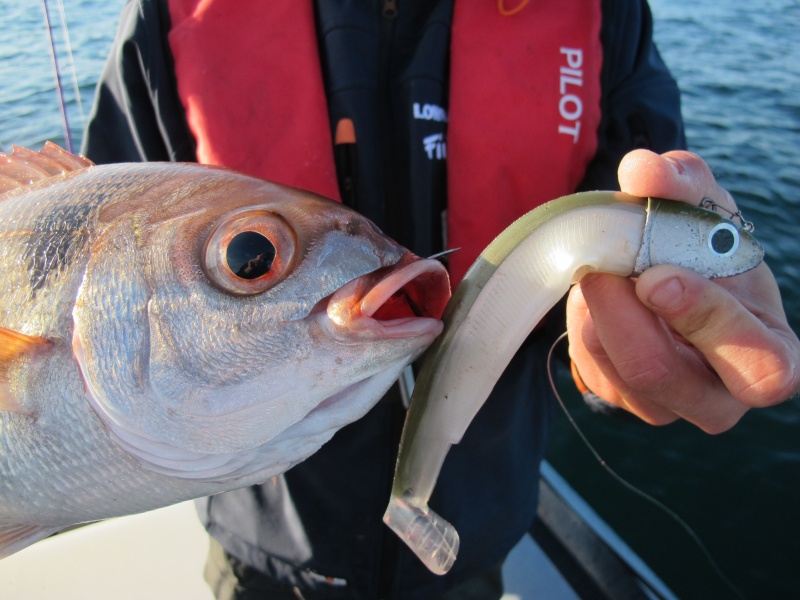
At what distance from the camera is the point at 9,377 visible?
118 cm

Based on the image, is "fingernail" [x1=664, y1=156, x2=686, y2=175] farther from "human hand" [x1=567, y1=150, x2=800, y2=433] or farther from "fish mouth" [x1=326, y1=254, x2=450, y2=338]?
"fish mouth" [x1=326, y1=254, x2=450, y2=338]

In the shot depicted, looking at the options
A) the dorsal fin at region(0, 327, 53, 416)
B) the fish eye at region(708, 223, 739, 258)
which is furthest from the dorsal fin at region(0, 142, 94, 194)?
the fish eye at region(708, 223, 739, 258)

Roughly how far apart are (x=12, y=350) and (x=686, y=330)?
146 cm

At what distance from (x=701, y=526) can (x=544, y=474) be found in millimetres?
1230

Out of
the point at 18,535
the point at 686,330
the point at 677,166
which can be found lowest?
the point at 18,535

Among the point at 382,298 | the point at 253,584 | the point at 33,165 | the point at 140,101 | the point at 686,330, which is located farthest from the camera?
the point at 253,584

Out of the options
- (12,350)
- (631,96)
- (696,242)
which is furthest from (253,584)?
(631,96)

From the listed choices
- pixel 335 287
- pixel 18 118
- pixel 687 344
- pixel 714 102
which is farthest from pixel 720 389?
pixel 18 118

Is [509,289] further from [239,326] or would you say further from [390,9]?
[390,9]

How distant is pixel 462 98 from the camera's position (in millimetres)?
1919

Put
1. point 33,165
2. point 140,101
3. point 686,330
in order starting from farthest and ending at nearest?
point 140,101 → point 33,165 → point 686,330

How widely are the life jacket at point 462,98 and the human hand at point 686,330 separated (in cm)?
48

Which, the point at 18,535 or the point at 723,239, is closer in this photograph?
the point at 723,239

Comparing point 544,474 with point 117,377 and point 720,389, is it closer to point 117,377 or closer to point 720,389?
point 720,389
